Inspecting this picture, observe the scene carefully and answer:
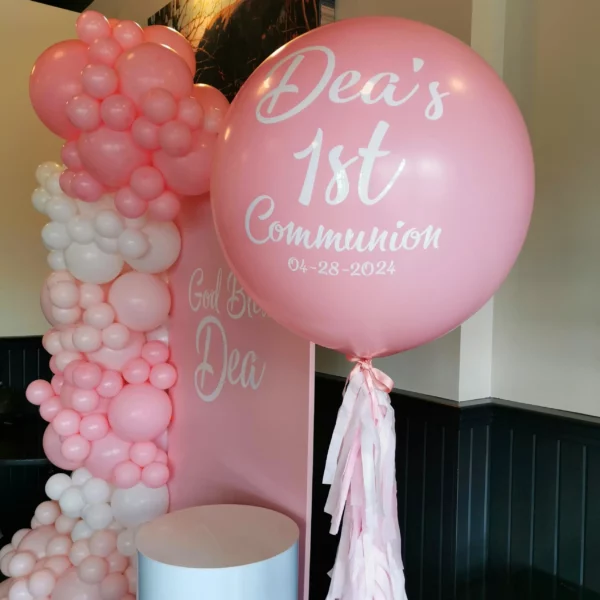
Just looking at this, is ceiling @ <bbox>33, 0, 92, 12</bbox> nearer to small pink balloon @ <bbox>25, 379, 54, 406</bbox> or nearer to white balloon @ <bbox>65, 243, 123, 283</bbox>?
white balloon @ <bbox>65, 243, 123, 283</bbox>

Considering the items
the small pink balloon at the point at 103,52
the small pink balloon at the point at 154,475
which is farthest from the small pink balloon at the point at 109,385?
the small pink balloon at the point at 103,52

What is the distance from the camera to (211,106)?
5.17 feet

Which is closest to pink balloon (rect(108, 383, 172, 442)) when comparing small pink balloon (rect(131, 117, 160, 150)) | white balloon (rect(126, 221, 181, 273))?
white balloon (rect(126, 221, 181, 273))

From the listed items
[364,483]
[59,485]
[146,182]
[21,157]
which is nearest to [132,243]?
[146,182]

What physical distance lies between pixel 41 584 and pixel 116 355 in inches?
26.5

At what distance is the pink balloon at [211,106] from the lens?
154cm

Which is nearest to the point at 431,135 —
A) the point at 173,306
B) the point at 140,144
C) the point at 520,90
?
the point at 140,144

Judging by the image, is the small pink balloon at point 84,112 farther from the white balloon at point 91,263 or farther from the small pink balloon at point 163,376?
the small pink balloon at point 163,376

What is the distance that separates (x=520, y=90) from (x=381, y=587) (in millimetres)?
1313

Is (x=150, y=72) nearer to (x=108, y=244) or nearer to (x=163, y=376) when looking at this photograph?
(x=108, y=244)

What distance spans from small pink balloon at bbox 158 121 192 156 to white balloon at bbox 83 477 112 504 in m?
0.96

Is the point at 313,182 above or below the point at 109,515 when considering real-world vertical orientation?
above

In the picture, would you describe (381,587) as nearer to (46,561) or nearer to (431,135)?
(431,135)

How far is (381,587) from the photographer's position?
1.11 meters
